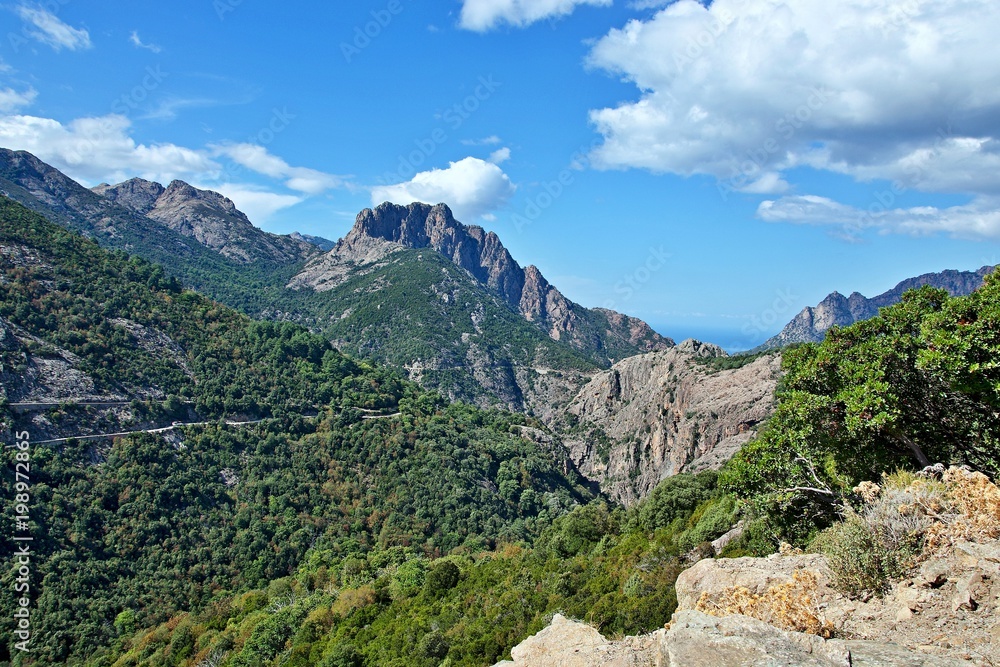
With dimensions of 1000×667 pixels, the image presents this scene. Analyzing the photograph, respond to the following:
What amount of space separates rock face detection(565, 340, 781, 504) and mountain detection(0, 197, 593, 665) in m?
12.9

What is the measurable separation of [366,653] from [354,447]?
167ft

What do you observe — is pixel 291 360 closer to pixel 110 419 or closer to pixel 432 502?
pixel 110 419

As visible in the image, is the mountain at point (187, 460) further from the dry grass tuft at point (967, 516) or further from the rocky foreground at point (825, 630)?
the dry grass tuft at point (967, 516)

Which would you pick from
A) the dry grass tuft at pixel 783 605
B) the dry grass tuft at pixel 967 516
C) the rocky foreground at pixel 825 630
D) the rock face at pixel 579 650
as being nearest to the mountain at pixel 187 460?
the rock face at pixel 579 650

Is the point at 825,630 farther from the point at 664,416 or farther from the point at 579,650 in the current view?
the point at 664,416

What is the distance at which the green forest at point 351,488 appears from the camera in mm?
14383

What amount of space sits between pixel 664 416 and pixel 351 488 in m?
55.9

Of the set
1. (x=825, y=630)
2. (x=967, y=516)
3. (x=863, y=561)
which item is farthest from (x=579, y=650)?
(x=967, y=516)

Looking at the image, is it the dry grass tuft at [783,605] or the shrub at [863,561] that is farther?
the shrub at [863,561]

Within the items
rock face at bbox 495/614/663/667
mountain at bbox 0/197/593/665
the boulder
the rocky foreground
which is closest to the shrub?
the rocky foreground

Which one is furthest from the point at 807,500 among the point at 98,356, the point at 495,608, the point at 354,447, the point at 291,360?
the point at 291,360

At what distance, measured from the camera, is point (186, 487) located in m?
60.5

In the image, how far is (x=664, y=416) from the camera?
96.4 meters

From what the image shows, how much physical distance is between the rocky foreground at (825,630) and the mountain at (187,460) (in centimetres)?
3488
